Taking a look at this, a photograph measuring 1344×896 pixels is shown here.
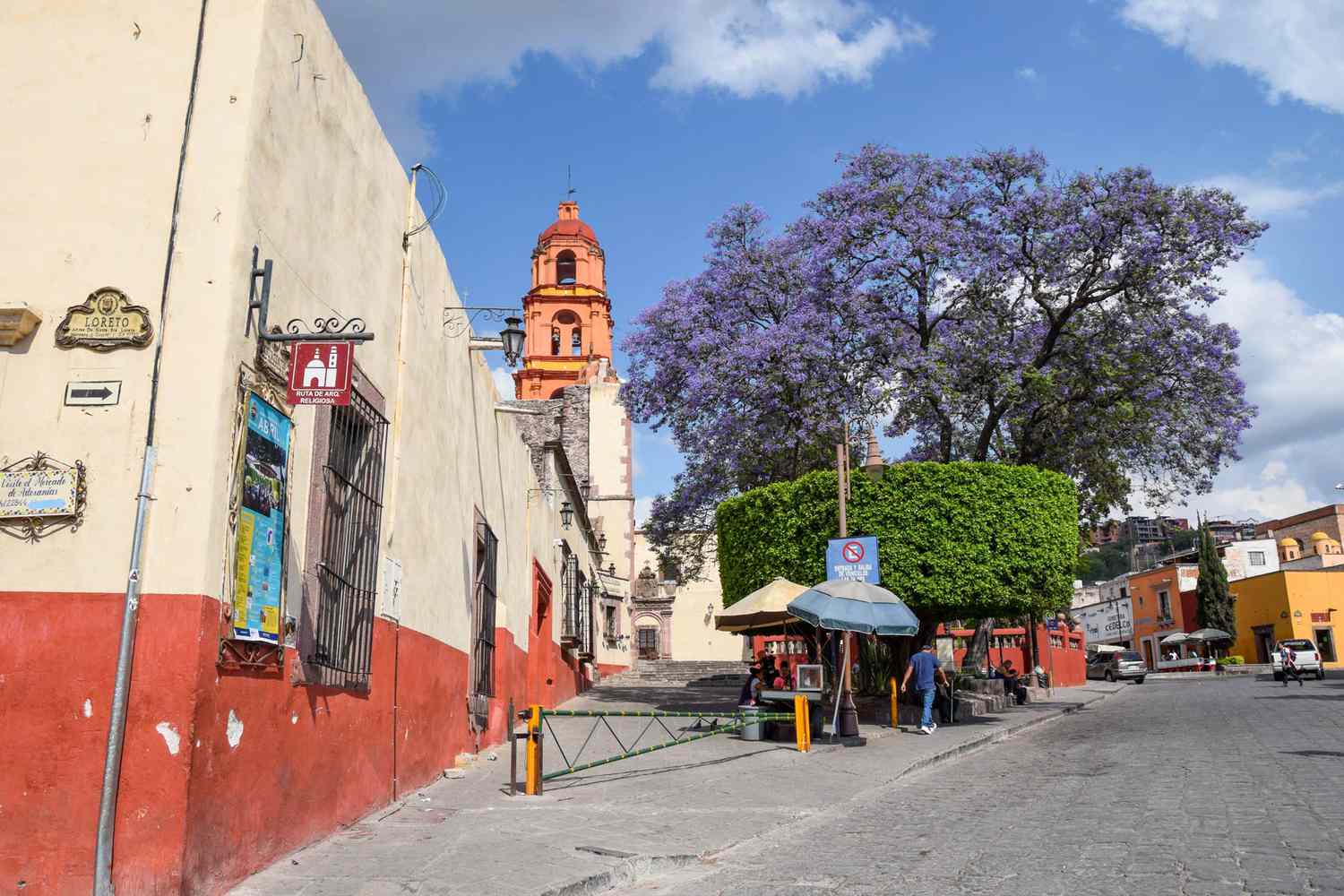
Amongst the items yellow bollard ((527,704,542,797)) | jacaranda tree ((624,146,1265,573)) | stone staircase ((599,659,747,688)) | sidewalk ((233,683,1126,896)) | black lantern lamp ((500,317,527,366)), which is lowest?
sidewalk ((233,683,1126,896))

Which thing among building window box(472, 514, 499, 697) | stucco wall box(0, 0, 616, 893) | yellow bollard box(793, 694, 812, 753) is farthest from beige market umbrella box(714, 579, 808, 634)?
stucco wall box(0, 0, 616, 893)

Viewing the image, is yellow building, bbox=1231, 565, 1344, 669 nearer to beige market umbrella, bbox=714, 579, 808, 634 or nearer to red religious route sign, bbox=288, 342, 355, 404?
beige market umbrella, bbox=714, 579, 808, 634

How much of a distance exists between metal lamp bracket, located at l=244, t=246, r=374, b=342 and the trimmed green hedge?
11.9 meters

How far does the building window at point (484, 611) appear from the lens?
12.5 metres

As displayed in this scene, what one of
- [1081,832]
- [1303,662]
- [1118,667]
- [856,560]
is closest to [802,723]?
[856,560]

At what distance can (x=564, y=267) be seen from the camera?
5875 centimetres

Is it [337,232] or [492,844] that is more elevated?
[337,232]

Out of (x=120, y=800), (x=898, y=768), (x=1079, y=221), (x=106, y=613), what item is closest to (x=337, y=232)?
(x=106, y=613)

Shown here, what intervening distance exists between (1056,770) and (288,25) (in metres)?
10.1

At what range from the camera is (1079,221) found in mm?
20766

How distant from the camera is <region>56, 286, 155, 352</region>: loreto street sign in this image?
5.84 meters

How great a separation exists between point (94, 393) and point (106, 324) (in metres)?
0.40

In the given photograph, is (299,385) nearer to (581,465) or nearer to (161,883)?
(161,883)

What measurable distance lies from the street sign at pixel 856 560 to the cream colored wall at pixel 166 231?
29.9 ft
